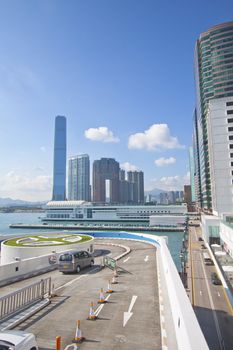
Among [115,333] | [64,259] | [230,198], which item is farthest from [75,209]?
[115,333]

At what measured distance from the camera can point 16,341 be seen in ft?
18.0

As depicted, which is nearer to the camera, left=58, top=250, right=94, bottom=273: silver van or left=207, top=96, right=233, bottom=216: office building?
left=58, top=250, right=94, bottom=273: silver van

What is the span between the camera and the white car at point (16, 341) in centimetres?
527

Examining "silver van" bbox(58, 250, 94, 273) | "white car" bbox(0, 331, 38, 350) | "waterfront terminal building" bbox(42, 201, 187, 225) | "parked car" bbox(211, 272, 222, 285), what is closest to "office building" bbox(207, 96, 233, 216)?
"parked car" bbox(211, 272, 222, 285)

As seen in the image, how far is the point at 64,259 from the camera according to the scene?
663 inches

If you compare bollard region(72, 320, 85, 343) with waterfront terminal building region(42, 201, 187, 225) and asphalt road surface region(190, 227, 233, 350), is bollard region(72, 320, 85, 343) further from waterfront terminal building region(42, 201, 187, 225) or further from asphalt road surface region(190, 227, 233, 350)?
waterfront terminal building region(42, 201, 187, 225)

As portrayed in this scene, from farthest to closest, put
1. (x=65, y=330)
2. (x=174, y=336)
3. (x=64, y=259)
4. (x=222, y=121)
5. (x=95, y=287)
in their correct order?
1. (x=222, y=121)
2. (x=64, y=259)
3. (x=95, y=287)
4. (x=65, y=330)
5. (x=174, y=336)

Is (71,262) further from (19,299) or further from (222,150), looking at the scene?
(222,150)

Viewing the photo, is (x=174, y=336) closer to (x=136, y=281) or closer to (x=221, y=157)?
(x=136, y=281)

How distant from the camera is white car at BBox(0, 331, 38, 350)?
527 cm

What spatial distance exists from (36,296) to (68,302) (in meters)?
1.85

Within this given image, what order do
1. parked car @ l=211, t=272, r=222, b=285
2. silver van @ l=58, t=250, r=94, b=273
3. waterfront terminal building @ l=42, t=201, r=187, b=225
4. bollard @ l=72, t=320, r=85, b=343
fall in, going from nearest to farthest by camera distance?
bollard @ l=72, t=320, r=85, b=343 → silver van @ l=58, t=250, r=94, b=273 → parked car @ l=211, t=272, r=222, b=285 → waterfront terminal building @ l=42, t=201, r=187, b=225

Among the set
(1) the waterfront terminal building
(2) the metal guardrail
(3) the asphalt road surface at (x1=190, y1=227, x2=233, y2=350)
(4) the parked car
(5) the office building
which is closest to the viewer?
(2) the metal guardrail

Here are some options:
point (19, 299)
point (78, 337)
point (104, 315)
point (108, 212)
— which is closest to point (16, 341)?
point (78, 337)
